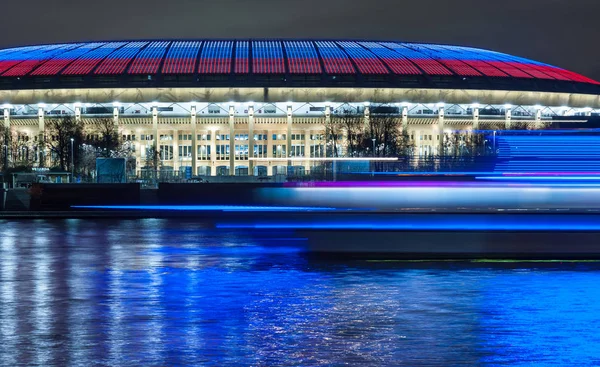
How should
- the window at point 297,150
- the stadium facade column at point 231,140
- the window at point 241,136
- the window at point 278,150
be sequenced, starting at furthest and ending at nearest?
the window at point 241,136, the window at point 278,150, the window at point 297,150, the stadium facade column at point 231,140

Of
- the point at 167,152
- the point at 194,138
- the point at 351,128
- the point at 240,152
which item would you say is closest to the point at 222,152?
the point at 240,152

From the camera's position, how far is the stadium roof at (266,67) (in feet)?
290

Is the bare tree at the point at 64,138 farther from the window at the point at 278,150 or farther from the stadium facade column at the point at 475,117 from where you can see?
the stadium facade column at the point at 475,117

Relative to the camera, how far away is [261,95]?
9075 centimetres

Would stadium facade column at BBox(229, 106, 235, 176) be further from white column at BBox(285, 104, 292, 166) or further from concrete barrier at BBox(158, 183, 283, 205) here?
concrete barrier at BBox(158, 183, 283, 205)

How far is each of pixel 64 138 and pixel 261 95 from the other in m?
17.8

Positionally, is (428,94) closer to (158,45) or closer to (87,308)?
(158,45)

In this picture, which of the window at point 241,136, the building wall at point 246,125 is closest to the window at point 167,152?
the building wall at point 246,125

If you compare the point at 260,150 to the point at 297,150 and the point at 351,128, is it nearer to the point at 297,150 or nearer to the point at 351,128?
the point at 297,150

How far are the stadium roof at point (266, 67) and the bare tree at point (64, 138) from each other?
3544 mm

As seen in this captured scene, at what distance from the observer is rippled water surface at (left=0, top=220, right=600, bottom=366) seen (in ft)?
31.9

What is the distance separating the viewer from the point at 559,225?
1859 cm

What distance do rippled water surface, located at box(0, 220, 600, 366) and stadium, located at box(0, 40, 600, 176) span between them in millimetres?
67252

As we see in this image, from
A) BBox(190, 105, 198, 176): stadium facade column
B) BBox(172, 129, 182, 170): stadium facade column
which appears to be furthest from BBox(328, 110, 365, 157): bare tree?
BBox(172, 129, 182, 170): stadium facade column
